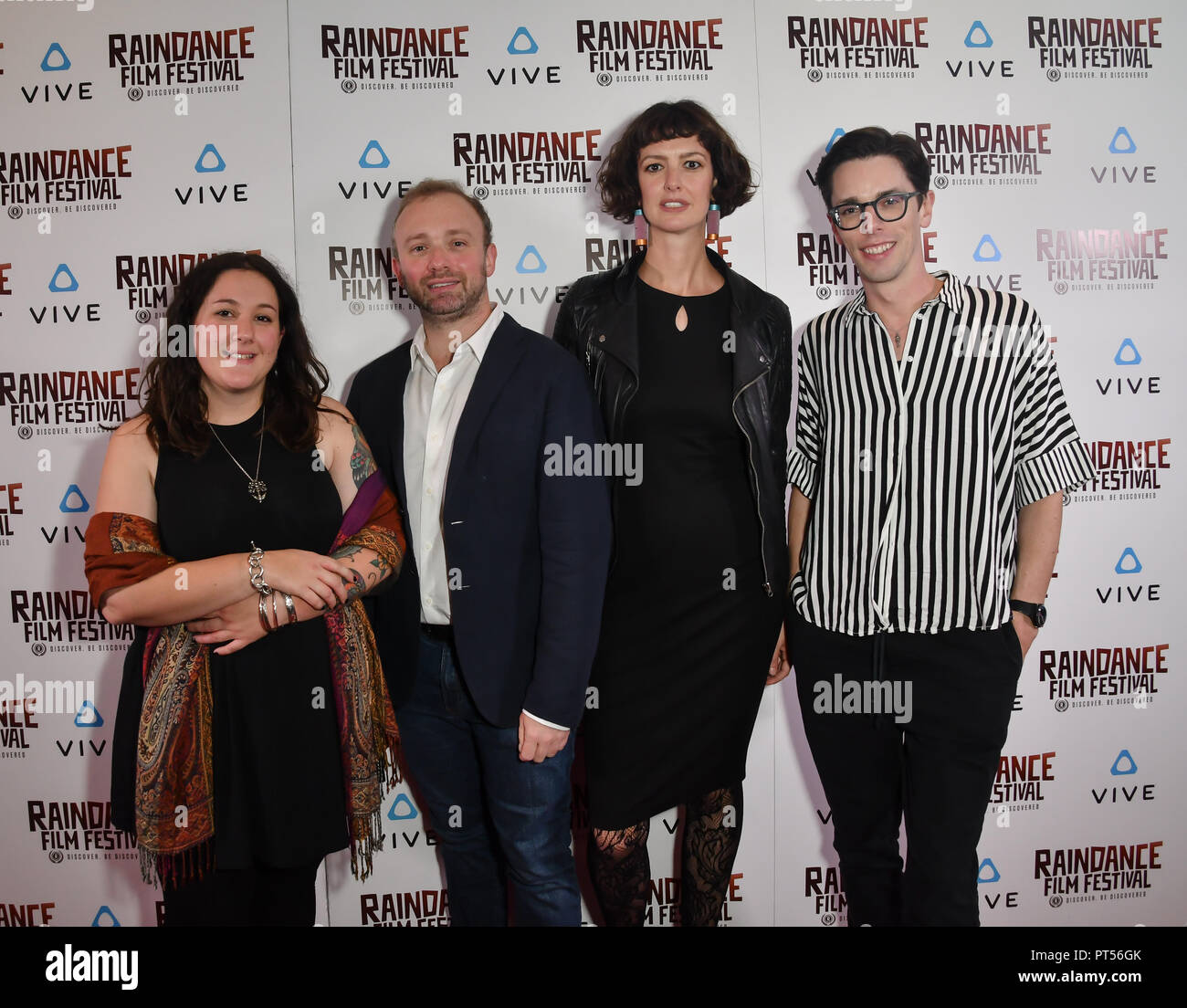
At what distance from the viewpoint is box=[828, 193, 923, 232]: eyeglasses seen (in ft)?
6.54

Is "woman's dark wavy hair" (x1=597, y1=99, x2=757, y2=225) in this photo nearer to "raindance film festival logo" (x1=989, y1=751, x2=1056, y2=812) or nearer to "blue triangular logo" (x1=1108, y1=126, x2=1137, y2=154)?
"blue triangular logo" (x1=1108, y1=126, x2=1137, y2=154)

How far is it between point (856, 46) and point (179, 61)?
228 cm

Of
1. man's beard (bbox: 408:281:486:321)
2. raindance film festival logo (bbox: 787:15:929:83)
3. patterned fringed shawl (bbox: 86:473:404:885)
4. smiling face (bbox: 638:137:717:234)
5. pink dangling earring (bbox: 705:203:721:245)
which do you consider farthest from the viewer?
raindance film festival logo (bbox: 787:15:929:83)

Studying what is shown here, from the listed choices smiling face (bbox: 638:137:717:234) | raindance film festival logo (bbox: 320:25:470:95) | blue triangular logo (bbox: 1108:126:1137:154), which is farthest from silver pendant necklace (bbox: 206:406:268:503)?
blue triangular logo (bbox: 1108:126:1137:154)

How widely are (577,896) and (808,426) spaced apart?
145cm

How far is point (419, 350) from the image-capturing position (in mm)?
2150

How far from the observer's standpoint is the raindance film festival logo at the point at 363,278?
2.63 m

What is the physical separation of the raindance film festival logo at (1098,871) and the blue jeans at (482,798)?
1.89 m

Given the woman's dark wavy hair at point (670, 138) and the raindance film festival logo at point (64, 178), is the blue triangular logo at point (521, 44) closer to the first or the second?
the woman's dark wavy hair at point (670, 138)

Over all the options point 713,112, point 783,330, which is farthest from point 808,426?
point 713,112

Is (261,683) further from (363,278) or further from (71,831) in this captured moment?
(71,831)

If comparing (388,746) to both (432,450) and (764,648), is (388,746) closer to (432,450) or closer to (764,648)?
(432,450)

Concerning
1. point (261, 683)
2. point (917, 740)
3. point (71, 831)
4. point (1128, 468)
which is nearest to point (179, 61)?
point (261, 683)

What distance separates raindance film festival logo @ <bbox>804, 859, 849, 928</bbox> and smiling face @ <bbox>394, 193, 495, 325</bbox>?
7.41 feet
